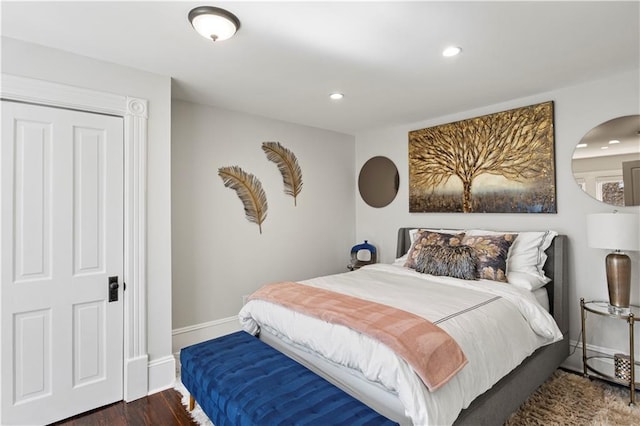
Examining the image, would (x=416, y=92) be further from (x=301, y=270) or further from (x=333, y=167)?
(x=301, y=270)

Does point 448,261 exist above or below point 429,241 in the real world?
below

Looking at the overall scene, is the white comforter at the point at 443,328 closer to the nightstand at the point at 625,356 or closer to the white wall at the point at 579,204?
the nightstand at the point at 625,356

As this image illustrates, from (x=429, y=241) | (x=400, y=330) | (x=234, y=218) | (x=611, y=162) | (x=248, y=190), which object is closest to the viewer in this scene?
(x=400, y=330)

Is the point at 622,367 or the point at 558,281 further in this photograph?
the point at 558,281

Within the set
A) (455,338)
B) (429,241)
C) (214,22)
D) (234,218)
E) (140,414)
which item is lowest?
(140,414)

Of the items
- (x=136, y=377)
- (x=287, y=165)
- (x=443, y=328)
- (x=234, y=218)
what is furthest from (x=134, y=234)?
(x=443, y=328)

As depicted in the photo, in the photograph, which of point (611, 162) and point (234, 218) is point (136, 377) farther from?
point (611, 162)

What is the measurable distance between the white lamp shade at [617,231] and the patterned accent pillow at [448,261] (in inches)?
35.3

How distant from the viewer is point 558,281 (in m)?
2.82

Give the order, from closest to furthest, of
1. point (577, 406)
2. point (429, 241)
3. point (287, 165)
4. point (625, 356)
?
1. point (577, 406)
2. point (625, 356)
3. point (429, 241)
4. point (287, 165)

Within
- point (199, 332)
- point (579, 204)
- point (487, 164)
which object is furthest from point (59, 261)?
point (579, 204)

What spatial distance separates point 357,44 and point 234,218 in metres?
2.21

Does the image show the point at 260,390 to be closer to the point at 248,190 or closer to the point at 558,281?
Result: the point at 248,190

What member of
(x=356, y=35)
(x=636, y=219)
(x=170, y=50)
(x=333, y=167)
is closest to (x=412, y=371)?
(x=356, y=35)
